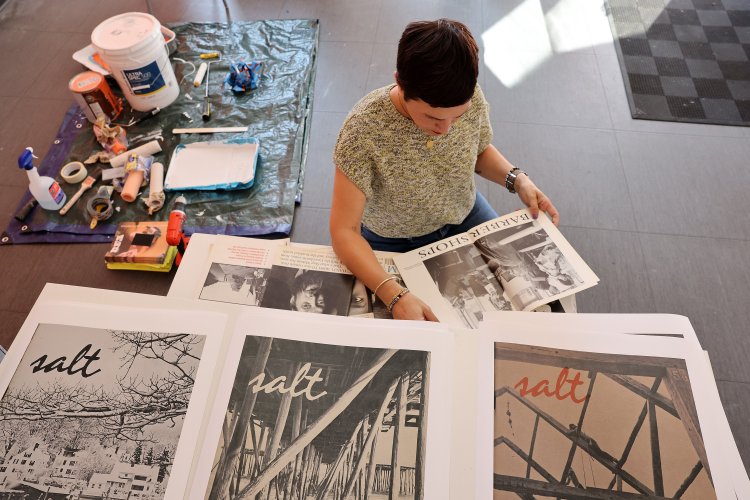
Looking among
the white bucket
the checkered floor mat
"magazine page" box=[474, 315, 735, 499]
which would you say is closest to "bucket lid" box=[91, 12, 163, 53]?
the white bucket

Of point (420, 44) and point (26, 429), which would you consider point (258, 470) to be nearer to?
point (26, 429)

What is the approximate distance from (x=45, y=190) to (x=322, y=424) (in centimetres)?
140

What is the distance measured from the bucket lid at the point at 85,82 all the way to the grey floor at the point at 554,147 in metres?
0.23

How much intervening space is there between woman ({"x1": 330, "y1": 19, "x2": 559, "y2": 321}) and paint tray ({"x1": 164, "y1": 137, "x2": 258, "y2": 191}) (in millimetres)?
745

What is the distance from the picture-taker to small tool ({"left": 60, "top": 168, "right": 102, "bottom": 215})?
1567 mm

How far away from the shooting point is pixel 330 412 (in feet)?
1.98

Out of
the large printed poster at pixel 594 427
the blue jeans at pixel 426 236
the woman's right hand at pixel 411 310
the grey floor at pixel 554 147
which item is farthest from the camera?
the grey floor at pixel 554 147

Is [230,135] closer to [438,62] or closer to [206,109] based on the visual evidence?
[206,109]

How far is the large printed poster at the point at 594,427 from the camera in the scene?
0.56m

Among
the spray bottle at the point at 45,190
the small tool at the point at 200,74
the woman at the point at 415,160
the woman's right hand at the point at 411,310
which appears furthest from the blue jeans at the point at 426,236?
the small tool at the point at 200,74

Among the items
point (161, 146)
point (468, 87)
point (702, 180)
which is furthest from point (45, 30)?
point (702, 180)

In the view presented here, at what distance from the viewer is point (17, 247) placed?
151cm

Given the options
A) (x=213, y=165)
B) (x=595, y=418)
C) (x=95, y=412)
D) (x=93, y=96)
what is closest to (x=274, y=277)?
(x=95, y=412)

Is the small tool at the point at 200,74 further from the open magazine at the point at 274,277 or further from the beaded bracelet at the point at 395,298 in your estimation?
the beaded bracelet at the point at 395,298
